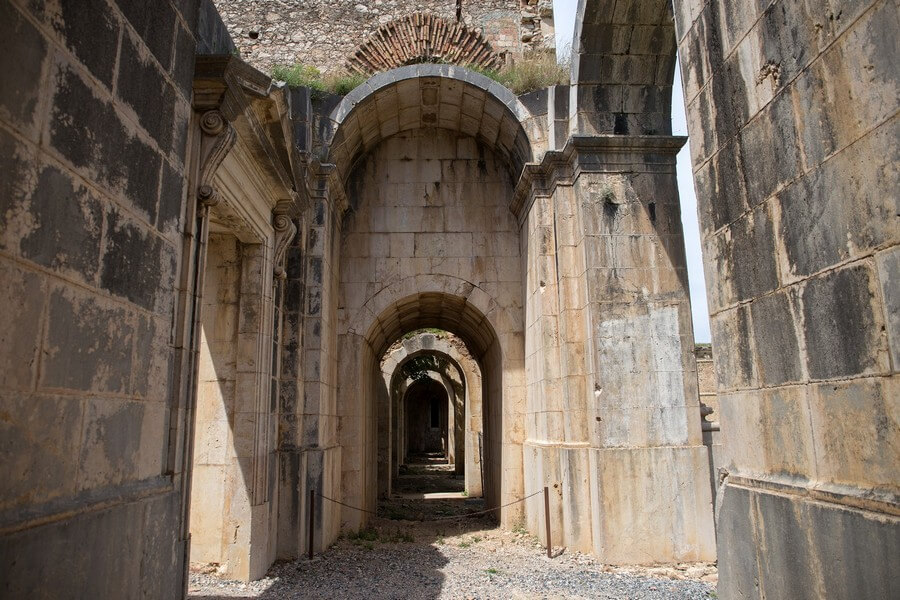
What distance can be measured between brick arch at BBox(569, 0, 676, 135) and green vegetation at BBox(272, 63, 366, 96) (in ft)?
9.82

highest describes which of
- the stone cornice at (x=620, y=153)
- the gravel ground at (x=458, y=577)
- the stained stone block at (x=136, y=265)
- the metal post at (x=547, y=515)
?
the stone cornice at (x=620, y=153)

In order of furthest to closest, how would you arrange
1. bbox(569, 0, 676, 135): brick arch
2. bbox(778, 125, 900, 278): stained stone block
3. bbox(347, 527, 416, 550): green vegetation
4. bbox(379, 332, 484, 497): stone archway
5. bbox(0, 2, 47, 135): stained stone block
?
bbox(379, 332, 484, 497): stone archway, bbox(347, 527, 416, 550): green vegetation, bbox(569, 0, 676, 135): brick arch, bbox(778, 125, 900, 278): stained stone block, bbox(0, 2, 47, 135): stained stone block

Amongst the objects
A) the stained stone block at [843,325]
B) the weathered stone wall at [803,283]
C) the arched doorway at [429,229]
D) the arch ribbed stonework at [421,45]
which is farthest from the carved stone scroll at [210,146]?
the arch ribbed stonework at [421,45]

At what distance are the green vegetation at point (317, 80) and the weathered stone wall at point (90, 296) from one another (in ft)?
16.2

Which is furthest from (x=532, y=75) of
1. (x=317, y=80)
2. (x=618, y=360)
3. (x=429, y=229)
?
(x=618, y=360)

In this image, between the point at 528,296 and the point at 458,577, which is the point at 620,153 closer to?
the point at 528,296

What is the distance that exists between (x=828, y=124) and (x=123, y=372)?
3.38 meters

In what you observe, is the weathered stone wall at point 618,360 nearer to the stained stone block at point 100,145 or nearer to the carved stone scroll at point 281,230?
the carved stone scroll at point 281,230

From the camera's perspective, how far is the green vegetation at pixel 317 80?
8352mm

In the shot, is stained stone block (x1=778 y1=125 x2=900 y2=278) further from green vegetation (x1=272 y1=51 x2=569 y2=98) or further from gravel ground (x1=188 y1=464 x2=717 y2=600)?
green vegetation (x1=272 y1=51 x2=569 y2=98)

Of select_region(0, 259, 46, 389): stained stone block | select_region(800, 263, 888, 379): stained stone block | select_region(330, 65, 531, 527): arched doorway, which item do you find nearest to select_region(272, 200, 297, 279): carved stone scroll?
select_region(330, 65, 531, 527): arched doorway

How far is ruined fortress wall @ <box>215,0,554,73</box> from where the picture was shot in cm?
995

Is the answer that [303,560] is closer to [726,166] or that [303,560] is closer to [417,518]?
[417,518]

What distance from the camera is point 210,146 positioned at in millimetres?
4000
